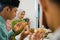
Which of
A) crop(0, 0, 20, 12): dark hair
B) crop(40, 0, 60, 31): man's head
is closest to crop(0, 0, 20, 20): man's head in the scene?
crop(0, 0, 20, 12): dark hair

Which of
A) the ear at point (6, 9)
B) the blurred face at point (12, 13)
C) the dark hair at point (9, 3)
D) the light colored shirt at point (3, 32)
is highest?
the dark hair at point (9, 3)

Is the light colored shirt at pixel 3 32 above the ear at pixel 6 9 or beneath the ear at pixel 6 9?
beneath

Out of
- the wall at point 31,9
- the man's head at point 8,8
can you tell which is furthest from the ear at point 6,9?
the wall at point 31,9

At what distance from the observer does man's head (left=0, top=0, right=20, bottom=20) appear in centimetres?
131

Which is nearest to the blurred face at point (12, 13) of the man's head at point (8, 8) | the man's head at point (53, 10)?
the man's head at point (8, 8)

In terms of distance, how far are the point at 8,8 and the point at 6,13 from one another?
0.06 m

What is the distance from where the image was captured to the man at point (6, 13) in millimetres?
1301

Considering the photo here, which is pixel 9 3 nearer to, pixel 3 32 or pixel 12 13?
pixel 12 13

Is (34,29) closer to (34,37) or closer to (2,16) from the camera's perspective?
(34,37)

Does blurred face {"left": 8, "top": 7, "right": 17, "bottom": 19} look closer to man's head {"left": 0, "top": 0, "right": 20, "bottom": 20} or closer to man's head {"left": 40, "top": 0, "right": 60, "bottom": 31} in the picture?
man's head {"left": 0, "top": 0, "right": 20, "bottom": 20}

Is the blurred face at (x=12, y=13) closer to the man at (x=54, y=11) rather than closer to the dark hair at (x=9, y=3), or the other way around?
the dark hair at (x=9, y=3)

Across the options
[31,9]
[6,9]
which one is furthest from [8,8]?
[31,9]

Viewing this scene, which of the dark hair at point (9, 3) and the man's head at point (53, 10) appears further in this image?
the dark hair at point (9, 3)

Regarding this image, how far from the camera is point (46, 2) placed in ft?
2.86
